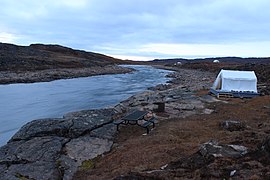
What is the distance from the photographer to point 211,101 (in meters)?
19.3

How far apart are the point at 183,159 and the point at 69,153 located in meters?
3.71

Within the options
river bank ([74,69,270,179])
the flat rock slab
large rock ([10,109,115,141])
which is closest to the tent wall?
river bank ([74,69,270,179])

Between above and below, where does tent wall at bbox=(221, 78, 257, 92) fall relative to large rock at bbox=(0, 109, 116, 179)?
above

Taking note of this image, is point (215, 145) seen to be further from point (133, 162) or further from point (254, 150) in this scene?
point (133, 162)

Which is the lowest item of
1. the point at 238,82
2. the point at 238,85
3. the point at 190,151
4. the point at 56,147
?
the point at 56,147

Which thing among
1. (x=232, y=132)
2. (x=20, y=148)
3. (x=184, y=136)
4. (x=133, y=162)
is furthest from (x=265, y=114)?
(x=20, y=148)

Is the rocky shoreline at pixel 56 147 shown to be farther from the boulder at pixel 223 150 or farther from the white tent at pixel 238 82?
the white tent at pixel 238 82

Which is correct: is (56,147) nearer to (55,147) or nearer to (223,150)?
(55,147)

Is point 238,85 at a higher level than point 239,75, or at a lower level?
lower

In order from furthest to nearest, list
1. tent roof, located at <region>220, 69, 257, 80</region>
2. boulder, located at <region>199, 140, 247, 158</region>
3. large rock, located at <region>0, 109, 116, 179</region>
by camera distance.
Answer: tent roof, located at <region>220, 69, 257, 80</region>
large rock, located at <region>0, 109, 116, 179</region>
boulder, located at <region>199, 140, 247, 158</region>

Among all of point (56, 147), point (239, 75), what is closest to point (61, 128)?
point (56, 147)

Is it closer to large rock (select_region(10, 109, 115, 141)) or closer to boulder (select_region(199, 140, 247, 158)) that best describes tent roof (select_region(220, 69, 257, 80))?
large rock (select_region(10, 109, 115, 141))

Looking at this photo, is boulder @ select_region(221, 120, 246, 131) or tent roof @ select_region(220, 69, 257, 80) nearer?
boulder @ select_region(221, 120, 246, 131)

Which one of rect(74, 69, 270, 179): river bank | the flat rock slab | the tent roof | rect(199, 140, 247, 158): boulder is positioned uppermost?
the tent roof
